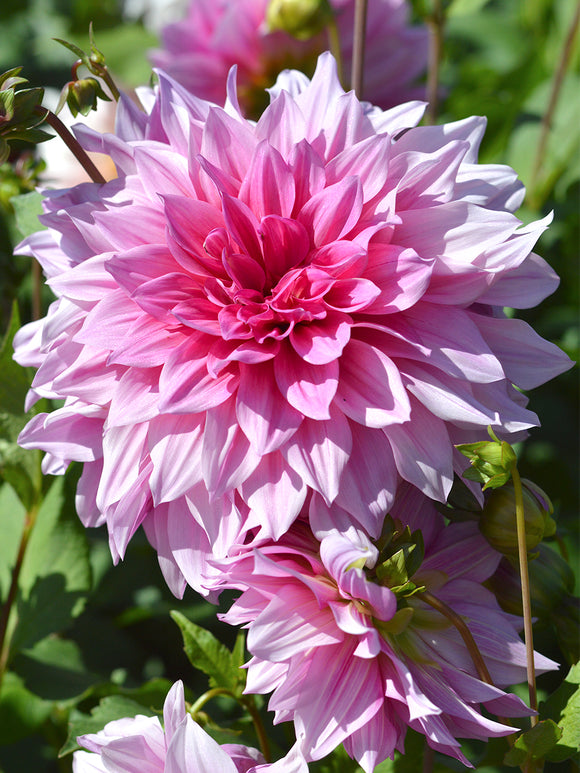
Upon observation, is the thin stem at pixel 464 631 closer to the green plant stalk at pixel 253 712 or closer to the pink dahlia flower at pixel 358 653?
the pink dahlia flower at pixel 358 653

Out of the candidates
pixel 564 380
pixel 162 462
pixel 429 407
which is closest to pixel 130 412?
pixel 162 462

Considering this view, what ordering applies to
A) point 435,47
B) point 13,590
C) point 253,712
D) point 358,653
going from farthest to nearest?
point 435,47 < point 13,590 < point 253,712 < point 358,653

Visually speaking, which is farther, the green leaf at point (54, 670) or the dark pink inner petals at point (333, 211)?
the green leaf at point (54, 670)

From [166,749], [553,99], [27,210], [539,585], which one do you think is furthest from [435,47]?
[166,749]

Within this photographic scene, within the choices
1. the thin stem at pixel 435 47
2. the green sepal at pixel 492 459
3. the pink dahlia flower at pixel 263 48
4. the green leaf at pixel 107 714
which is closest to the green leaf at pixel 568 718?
the green sepal at pixel 492 459

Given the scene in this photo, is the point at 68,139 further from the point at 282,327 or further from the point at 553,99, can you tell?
the point at 553,99
